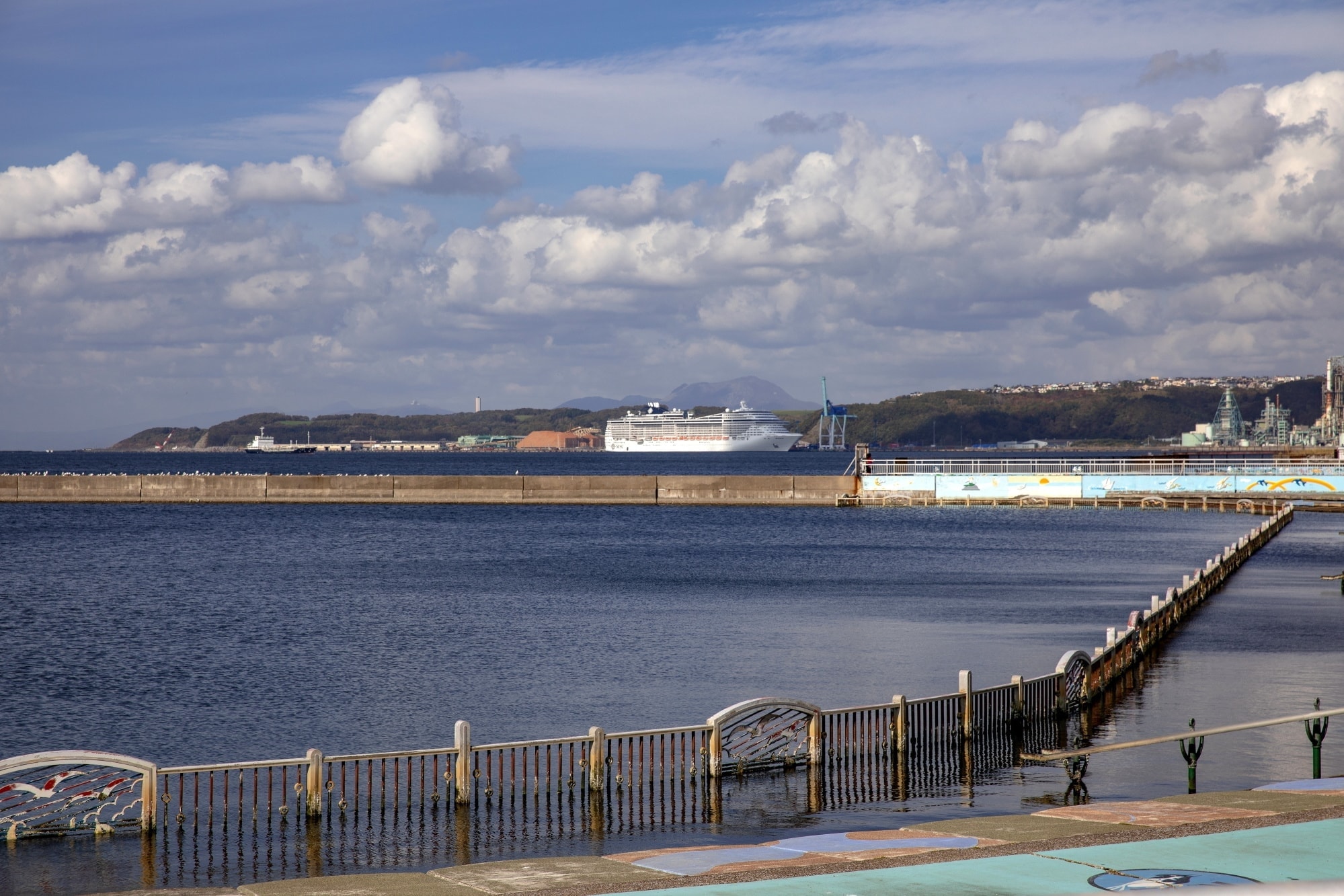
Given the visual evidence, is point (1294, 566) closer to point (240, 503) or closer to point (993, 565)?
point (993, 565)

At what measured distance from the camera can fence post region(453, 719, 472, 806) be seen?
47.0ft

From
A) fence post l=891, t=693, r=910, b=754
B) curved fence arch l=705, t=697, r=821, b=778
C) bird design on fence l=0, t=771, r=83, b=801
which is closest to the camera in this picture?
bird design on fence l=0, t=771, r=83, b=801

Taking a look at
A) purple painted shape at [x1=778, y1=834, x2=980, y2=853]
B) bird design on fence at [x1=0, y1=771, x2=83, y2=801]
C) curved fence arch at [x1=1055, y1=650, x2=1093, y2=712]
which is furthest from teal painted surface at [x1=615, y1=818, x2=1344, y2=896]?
curved fence arch at [x1=1055, y1=650, x2=1093, y2=712]

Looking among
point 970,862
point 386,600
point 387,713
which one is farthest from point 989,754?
point 386,600

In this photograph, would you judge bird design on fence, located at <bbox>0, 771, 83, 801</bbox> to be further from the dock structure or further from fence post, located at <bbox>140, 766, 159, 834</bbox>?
the dock structure

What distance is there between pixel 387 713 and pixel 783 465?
16606 centimetres

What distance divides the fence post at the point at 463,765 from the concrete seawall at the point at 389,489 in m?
71.4

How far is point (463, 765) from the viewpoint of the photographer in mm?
14539

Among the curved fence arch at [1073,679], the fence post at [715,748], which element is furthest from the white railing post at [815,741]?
the curved fence arch at [1073,679]

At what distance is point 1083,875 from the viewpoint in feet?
28.5

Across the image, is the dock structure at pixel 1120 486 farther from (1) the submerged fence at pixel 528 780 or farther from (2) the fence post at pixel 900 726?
(2) the fence post at pixel 900 726

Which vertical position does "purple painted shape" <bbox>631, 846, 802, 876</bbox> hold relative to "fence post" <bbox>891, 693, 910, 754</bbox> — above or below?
above

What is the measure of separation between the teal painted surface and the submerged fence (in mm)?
5653

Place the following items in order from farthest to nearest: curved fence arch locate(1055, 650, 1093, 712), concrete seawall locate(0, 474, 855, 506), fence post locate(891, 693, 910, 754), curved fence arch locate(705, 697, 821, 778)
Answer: concrete seawall locate(0, 474, 855, 506) < curved fence arch locate(1055, 650, 1093, 712) < fence post locate(891, 693, 910, 754) < curved fence arch locate(705, 697, 821, 778)
